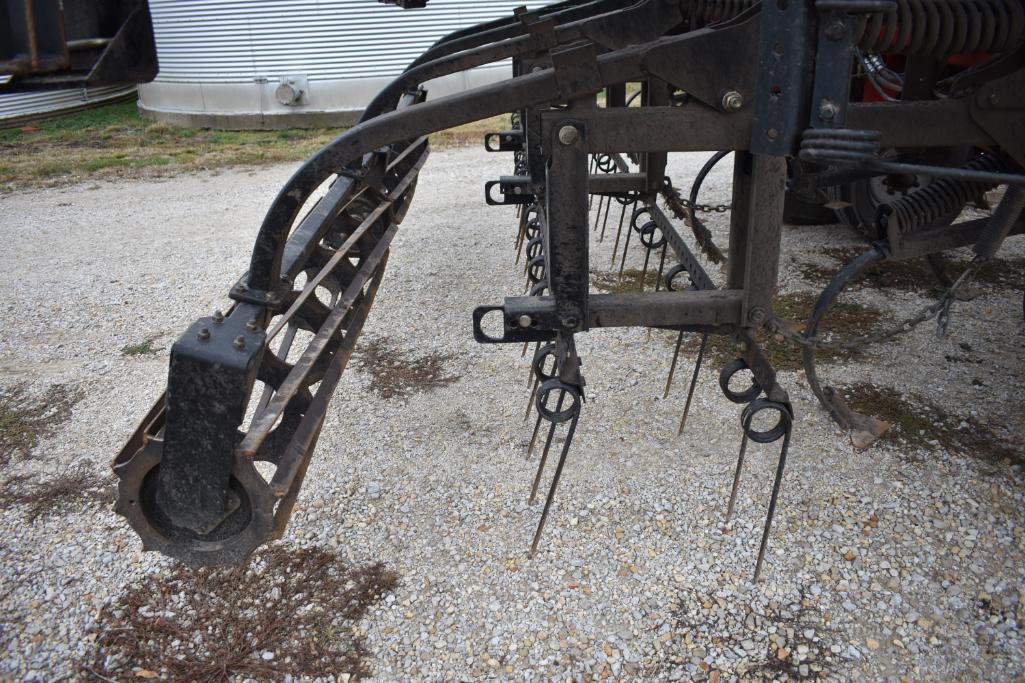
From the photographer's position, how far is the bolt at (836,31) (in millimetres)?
1858

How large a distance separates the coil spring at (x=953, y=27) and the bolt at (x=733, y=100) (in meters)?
0.45

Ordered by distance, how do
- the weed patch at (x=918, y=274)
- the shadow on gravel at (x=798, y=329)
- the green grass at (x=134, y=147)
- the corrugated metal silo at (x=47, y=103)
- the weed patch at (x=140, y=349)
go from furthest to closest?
the corrugated metal silo at (x=47, y=103), the green grass at (x=134, y=147), the weed patch at (x=918, y=274), the weed patch at (x=140, y=349), the shadow on gravel at (x=798, y=329)

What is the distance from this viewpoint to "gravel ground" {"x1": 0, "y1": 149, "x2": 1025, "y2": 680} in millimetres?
2232

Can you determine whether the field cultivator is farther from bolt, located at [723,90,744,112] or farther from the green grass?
the green grass

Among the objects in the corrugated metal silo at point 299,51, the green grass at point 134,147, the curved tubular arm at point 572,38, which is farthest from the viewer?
the corrugated metal silo at point 299,51

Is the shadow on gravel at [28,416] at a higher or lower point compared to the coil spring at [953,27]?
lower

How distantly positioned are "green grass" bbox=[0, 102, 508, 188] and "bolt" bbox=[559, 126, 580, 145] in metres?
6.51

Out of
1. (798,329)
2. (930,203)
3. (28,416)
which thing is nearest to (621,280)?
(798,329)

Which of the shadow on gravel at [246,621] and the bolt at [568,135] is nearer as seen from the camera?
the bolt at [568,135]

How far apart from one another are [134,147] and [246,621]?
1043 cm

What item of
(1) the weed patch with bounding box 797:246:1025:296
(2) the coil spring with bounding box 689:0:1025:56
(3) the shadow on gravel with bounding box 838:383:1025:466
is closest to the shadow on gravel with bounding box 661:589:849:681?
(3) the shadow on gravel with bounding box 838:383:1025:466

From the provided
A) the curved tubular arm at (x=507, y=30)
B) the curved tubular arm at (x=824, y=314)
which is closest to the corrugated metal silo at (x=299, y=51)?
the curved tubular arm at (x=507, y=30)

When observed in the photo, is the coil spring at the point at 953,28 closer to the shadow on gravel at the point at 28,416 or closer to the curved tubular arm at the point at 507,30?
the curved tubular arm at the point at 507,30

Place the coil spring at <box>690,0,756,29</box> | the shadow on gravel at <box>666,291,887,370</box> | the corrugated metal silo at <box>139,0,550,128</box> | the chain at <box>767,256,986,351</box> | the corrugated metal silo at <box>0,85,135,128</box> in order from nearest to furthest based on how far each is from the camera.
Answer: the chain at <box>767,256,986,351</box> → the coil spring at <box>690,0,756,29</box> → the shadow on gravel at <box>666,291,887,370</box> → the corrugated metal silo at <box>139,0,550,128</box> → the corrugated metal silo at <box>0,85,135,128</box>
